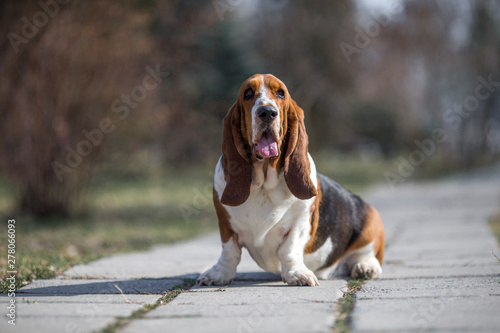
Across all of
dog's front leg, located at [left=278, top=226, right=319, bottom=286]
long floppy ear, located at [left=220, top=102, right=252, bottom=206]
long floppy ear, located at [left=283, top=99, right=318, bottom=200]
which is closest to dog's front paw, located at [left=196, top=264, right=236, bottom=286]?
dog's front leg, located at [left=278, top=226, right=319, bottom=286]

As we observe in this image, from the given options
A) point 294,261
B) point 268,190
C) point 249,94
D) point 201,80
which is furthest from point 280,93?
point 201,80

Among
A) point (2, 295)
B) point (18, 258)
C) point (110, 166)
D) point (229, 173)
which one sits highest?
point (229, 173)

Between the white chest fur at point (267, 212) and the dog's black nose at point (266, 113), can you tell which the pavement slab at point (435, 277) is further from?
the dog's black nose at point (266, 113)

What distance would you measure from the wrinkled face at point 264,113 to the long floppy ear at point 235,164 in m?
0.06

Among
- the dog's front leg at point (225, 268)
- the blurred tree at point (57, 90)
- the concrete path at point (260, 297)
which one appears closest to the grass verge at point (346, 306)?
the concrete path at point (260, 297)

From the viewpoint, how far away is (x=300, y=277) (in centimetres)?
363

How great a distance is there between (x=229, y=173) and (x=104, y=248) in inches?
131

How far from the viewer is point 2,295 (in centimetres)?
339

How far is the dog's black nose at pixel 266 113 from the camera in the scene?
3.40 meters

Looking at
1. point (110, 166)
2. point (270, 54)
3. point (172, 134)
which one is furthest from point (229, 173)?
point (270, 54)

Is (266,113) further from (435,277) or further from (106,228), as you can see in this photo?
(106,228)

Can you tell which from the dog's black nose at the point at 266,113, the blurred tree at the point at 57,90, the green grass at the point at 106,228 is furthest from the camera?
the blurred tree at the point at 57,90

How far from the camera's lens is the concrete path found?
2.58 metres

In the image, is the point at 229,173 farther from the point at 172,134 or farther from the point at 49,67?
the point at 172,134
